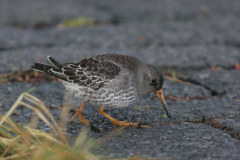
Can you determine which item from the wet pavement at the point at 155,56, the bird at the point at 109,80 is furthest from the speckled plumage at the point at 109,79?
the wet pavement at the point at 155,56

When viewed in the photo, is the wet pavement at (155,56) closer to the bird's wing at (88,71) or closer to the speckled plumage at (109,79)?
the speckled plumage at (109,79)

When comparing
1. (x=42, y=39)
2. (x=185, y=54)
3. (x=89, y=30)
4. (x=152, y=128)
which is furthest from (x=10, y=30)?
(x=152, y=128)

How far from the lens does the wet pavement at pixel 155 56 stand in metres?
3.30

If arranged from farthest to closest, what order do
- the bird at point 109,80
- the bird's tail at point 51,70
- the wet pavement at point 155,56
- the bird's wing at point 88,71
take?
the bird's tail at point 51,70, the bird's wing at point 88,71, the bird at point 109,80, the wet pavement at point 155,56

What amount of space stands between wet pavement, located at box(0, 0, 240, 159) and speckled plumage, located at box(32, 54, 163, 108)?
0.28 metres

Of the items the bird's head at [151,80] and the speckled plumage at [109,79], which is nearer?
→ the speckled plumage at [109,79]

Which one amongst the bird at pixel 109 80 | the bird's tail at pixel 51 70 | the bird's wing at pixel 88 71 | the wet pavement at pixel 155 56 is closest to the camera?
the wet pavement at pixel 155 56

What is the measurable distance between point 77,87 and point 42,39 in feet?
10.6

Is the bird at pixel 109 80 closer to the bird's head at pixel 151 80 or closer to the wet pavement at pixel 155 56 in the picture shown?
the bird's head at pixel 151 80

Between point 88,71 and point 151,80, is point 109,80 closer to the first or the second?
point 88,71

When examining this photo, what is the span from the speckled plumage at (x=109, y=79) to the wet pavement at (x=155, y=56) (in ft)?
0.91

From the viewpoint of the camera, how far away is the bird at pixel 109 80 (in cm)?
405

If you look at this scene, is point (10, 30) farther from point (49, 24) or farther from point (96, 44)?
point (96, 44)

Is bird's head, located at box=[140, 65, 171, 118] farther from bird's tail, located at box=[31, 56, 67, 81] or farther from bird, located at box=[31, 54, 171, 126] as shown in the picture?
bird's tail, located at box=[31, 56, 67, 81]
